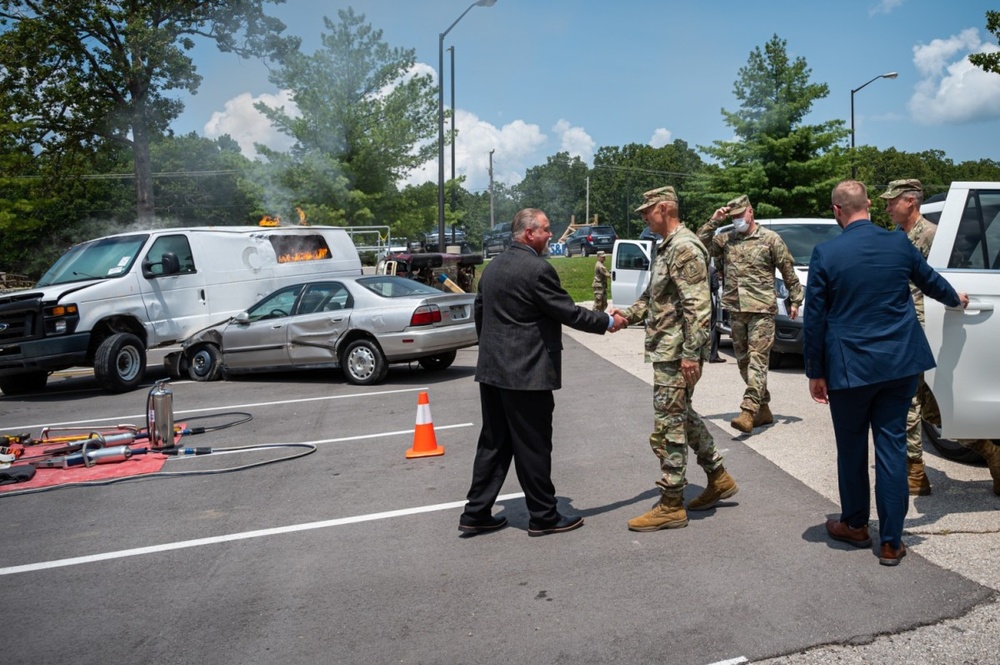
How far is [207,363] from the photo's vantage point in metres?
13.1

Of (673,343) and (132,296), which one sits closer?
(673,343)

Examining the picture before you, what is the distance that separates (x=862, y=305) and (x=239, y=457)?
539 centimetres

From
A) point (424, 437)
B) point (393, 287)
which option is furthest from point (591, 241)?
point (424, 437)

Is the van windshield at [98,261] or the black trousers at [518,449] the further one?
the van windshield at [98,261]

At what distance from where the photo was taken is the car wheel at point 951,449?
6504 millimetres

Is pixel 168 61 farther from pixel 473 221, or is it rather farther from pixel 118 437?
pixel 473 221

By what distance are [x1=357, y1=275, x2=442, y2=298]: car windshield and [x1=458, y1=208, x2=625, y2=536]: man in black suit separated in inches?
266

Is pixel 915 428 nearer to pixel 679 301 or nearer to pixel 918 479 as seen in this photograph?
pixel 918 479

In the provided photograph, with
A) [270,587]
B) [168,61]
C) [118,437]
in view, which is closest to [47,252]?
[168,61]

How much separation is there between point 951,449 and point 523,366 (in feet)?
11.8

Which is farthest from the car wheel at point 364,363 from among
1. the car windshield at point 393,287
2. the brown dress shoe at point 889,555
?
the brown dress shoe at point 889,555

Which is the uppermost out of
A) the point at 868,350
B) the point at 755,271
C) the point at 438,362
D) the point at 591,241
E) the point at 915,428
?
the point at 591,241

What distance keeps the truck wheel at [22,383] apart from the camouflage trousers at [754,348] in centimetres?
1018

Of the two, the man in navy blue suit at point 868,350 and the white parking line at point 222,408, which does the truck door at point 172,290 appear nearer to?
the white parking line at point 222,408
